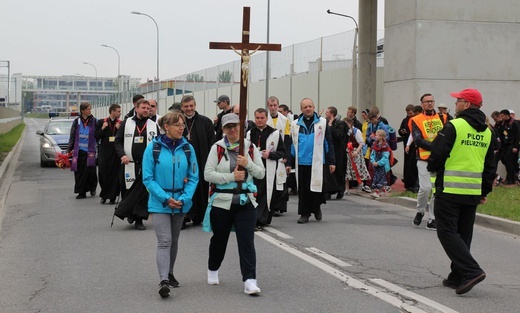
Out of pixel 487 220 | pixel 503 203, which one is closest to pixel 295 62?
pixel 503 203

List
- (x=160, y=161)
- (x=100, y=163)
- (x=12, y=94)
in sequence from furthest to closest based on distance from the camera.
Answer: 1. (x=12, y=94)
2. (x=100, y=163)
3. (x=160, y=161)

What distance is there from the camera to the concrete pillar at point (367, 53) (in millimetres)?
26125

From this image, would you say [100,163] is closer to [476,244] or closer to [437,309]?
[476,244]

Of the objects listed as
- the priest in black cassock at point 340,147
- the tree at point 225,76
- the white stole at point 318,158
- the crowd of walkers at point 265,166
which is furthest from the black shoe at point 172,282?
the tree at point 225,76

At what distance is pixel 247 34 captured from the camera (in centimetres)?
779

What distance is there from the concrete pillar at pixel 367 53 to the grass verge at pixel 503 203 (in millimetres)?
8478

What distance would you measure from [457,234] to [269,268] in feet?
6.84

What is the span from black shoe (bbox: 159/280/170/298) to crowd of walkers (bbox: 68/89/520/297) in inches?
0.4

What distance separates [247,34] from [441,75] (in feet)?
45.0

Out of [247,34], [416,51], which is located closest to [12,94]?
[416,51]

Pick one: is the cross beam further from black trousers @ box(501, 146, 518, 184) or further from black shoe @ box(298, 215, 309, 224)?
black trousers @ box(501, 146, 518, 184)

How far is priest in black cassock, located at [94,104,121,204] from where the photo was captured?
47.8ft

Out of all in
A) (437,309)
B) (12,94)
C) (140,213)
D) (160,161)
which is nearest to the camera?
(437,309)

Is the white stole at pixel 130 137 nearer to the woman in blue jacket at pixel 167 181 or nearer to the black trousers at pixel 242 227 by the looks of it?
the woman in blue jacket at pixel 167 181
